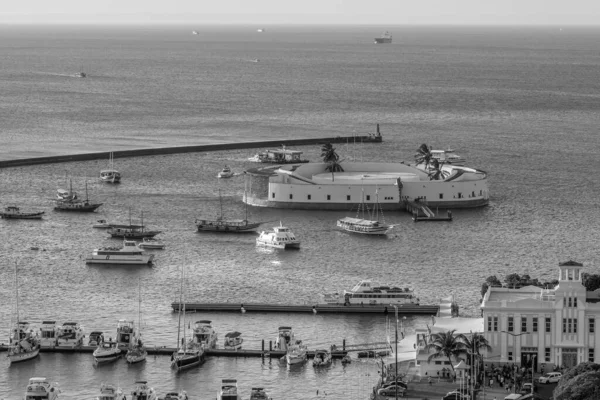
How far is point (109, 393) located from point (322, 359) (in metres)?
11.0

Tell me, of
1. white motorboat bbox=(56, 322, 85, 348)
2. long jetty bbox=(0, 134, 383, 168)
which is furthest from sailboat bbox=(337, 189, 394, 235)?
long jetty bbox=(0, 134, 383, 168)

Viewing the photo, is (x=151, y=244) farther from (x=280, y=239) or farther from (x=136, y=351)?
(x=136, y=351)

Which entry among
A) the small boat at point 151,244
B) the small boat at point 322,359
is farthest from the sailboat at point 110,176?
the small boat at point 322,359

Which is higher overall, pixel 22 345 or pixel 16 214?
pixel 16 214

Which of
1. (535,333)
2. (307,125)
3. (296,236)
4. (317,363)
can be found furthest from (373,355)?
(307,125)

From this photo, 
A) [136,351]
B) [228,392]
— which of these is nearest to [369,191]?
[136,351]

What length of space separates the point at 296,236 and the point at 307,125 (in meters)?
86.4

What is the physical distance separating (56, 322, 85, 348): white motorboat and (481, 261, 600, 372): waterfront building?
61.6 ft

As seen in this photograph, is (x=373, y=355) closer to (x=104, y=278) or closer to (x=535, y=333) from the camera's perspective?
(x=535, y=333)

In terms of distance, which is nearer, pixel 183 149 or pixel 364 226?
pixel 364 226

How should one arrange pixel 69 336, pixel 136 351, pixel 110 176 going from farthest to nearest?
1. pixel 110 176
2. pixel 69 336
3. pixel 136 351

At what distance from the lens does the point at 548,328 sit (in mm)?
69750

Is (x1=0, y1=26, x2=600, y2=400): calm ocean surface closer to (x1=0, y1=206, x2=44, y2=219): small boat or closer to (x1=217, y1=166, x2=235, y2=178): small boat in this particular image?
(x1=217, y1=166, x2=235, y2=178): small boat

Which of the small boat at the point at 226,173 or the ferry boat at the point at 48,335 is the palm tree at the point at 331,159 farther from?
the ferry boat at the point at 48,335
